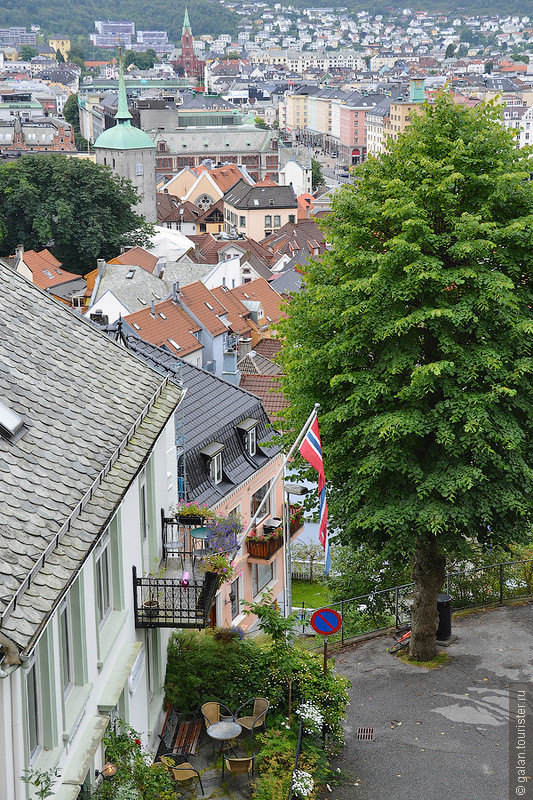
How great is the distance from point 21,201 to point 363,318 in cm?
9226

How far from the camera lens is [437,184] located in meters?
20.9

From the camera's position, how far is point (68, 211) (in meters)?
103

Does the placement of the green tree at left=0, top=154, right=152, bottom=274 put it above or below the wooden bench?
above

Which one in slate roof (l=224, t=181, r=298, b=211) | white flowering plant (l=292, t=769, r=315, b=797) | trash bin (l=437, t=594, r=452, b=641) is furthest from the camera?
slate roof (l=224, t=181, r=298, b=211)

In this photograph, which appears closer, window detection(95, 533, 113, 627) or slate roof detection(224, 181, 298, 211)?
window detection(95, 533, 113, 627)

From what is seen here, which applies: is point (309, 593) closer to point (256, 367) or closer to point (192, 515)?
point (256, 367)

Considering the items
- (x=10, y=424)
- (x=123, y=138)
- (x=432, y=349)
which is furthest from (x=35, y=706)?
(x=123, y=138)

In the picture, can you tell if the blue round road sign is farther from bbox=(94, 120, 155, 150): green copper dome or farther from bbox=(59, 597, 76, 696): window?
bbox=(94, 120, 155, 150): green copper dome

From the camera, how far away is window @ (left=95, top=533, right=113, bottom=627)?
14.1m

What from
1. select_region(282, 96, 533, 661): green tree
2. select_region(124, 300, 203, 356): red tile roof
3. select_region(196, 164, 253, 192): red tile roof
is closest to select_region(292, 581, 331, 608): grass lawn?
select_region(124, 300, 203, 356): red tile roof

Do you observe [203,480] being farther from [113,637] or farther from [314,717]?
[113,637]

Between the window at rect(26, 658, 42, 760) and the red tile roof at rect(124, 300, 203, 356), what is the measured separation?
4186 cm

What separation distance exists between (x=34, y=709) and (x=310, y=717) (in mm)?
8173

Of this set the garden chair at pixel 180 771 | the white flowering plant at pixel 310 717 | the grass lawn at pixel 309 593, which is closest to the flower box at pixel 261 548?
the grass lawn at pixel 309 593
